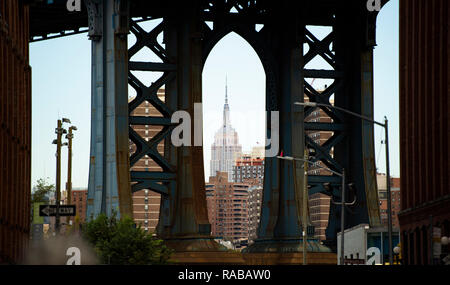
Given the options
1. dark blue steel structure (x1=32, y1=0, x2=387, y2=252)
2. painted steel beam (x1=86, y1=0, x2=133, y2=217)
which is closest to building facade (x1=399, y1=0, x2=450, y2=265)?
dark blue steel structure (x1=32, y1=0, x2=387, y2=252)

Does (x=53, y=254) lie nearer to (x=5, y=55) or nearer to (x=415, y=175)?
(x=5, y=55)

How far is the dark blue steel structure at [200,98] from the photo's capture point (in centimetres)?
8631

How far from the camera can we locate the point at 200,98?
89000 millimetres

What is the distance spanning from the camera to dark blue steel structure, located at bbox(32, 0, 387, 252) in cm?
8631

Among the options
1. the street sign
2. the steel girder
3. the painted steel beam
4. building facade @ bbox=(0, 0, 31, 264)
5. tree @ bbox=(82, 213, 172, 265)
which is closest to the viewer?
the street sign

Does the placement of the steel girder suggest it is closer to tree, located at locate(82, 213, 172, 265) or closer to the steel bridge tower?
the steel bridge tower

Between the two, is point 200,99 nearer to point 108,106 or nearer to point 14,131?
point 108,106

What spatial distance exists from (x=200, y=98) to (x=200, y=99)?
0.10 m

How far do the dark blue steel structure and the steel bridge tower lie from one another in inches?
3.6

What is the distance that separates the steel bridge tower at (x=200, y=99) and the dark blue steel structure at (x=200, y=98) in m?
0.09

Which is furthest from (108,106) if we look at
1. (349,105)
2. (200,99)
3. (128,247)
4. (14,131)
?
(349,105)

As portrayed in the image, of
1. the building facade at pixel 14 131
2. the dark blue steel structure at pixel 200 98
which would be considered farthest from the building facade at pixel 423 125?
the building facade at pixel 14 131

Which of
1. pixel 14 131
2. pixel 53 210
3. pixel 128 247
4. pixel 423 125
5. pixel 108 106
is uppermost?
pixel 108 106
